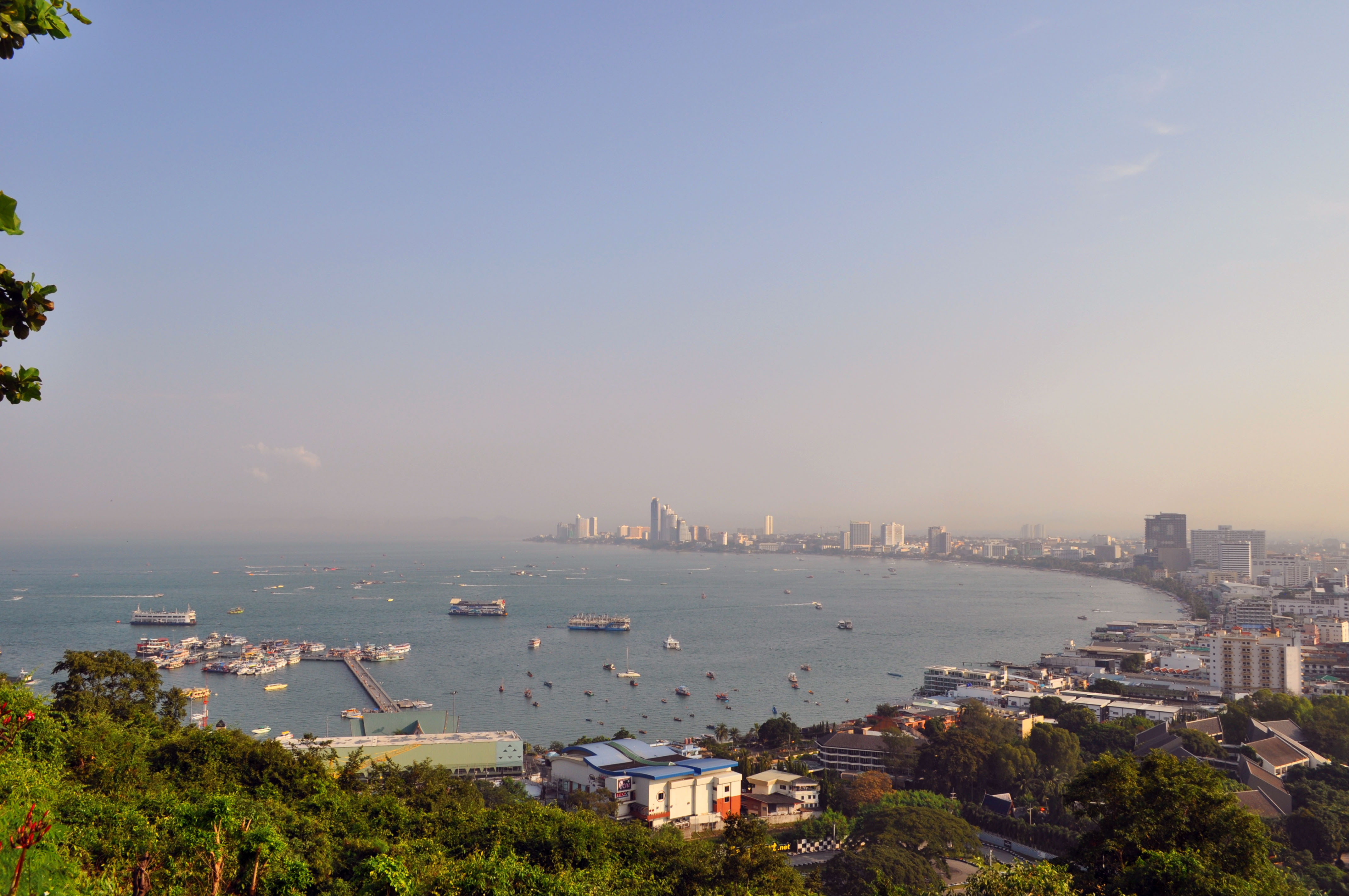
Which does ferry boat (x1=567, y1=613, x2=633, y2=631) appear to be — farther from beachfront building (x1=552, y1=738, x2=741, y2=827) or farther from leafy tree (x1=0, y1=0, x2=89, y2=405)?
leafy tree (x1=0, y1=0, x2=89, y2=405)

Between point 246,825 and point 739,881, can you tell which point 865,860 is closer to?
point 739,881

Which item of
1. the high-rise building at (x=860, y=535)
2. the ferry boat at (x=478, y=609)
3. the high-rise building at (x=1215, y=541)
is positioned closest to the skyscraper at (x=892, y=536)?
the high-rise building at (x=860, y=535)

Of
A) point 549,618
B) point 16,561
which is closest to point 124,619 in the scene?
point 549,618

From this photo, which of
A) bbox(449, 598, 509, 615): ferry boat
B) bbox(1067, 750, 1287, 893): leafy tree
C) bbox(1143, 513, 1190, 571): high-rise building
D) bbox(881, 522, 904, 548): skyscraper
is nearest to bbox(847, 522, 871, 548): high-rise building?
bbox(881, 522, 904, 548): skyscraper

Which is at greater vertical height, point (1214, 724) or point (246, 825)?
point (246, 825)

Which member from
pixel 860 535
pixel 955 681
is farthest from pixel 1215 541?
pixel 955 681

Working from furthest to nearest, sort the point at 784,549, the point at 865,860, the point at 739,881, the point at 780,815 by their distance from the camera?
the point at 784,549, the point at 780,815, the point at 865,860, the point at 739,881

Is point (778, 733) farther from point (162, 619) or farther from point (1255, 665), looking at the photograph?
point (162, 619)

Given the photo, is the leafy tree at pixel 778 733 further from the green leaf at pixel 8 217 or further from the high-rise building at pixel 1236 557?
the high-rise building at pixel 1236 557
